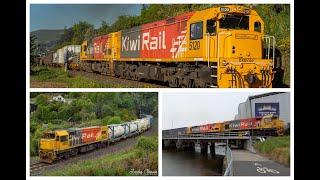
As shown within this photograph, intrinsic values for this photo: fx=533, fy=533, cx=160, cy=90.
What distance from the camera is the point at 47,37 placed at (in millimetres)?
6680

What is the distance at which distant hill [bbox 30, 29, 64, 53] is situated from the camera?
6.60m

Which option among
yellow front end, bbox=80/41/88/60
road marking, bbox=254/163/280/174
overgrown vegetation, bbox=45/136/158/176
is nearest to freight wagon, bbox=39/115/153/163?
overgrown vegetation, bbox=45/136/158/176

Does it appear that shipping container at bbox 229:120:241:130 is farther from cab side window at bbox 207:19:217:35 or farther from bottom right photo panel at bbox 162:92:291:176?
cab side window at bbox 207:19:217:35

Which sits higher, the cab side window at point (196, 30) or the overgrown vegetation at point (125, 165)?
the cab side window at point (196, 30)

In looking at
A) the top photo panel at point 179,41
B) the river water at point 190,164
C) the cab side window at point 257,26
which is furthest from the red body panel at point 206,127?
the cab side window at point 257,26

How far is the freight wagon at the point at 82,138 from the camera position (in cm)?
650

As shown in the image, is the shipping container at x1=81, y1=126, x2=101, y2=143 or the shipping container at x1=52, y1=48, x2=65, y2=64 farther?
the shipping container at x1=52, y1=48, x2=65, y2=64

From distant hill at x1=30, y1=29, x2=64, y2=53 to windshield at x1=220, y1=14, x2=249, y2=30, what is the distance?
6.77ft

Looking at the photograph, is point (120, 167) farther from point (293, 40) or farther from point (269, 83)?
point (293, 40)

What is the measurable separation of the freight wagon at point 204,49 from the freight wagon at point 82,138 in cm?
78

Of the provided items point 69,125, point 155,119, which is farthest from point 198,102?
point 69,125

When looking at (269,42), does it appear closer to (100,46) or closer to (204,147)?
(204,147)

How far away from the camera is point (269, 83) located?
662 centimetres

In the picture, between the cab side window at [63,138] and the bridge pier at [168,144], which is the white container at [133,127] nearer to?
the bridge pier at [168,144]
